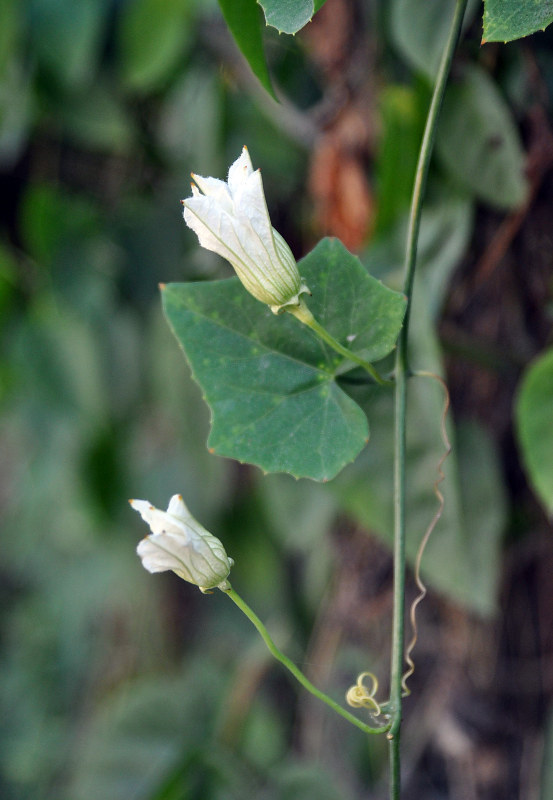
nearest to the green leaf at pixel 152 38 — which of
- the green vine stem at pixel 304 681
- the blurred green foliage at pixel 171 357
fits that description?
the blurred green foliage at pixel 171 357

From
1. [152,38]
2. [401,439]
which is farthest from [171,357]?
[401,439]

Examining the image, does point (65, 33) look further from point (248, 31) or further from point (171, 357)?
point (248, 31)

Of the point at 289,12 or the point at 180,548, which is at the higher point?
the point at 289,12

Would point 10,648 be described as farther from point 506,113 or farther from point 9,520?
point 506,113

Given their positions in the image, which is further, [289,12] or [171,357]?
[171,357]

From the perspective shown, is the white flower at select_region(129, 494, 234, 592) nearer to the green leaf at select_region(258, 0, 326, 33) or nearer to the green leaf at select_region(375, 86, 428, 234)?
the green leaf at select_region(258, 0, 326, 33)

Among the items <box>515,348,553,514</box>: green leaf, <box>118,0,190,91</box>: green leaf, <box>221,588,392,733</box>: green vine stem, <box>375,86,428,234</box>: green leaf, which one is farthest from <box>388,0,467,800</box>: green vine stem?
<box>118,0,190,91</box>: green leaf

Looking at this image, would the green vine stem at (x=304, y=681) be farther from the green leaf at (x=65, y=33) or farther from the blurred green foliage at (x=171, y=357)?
the green leaf at (x=65, y=33)
